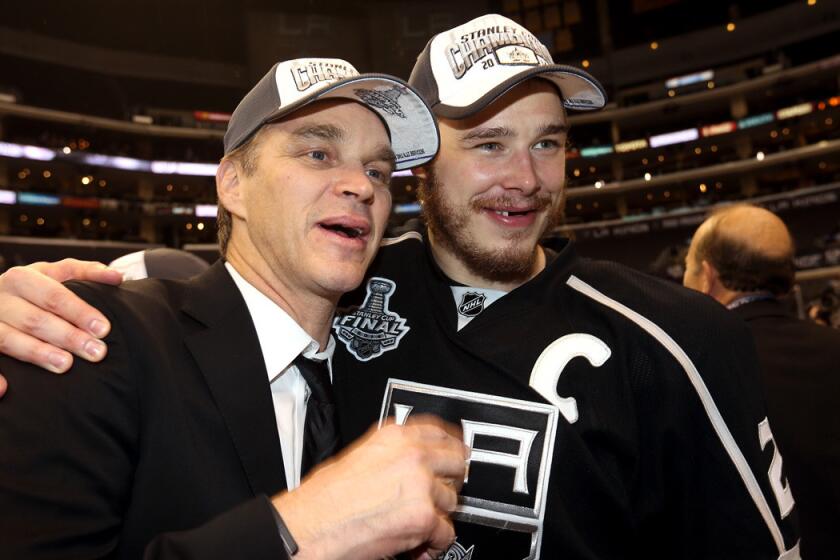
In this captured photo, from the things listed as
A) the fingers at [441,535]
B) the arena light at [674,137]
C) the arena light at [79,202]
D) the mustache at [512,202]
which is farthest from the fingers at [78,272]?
the arena light at [674,137]

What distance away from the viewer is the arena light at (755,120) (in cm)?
3422

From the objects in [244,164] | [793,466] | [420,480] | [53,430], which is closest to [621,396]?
[420,480]

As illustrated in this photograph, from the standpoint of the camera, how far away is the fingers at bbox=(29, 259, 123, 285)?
1.79m

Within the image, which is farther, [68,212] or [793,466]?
[68,212]

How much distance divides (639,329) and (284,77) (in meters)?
1.37

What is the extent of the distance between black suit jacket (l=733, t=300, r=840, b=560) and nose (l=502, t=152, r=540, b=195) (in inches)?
78.6

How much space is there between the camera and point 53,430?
142 centimetres

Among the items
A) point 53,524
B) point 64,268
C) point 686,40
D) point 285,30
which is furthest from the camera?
point 686,40

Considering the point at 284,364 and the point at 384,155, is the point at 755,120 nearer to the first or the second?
the point at 384,155

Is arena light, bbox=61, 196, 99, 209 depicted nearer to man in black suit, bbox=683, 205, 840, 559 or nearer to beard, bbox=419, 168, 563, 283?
man in black suit, bbox=683, 205, 840, 559

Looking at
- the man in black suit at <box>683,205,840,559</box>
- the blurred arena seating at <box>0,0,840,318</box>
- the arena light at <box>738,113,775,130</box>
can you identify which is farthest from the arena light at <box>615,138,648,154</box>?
the man in black suit at <box>683,205,840,559</box>

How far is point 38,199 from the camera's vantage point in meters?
31.2

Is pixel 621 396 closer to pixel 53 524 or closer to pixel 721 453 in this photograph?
pixel 721 453

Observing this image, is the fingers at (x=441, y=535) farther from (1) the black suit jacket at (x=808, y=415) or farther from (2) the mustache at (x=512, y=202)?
(1) the black suit jacket at (x=808, y=415)
